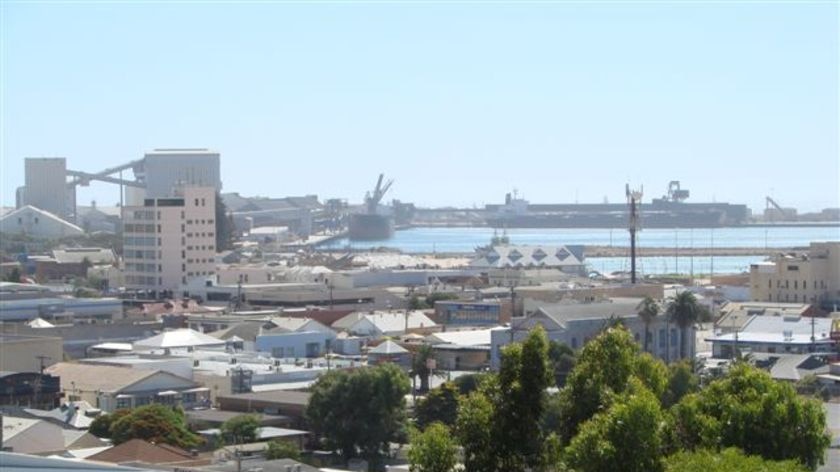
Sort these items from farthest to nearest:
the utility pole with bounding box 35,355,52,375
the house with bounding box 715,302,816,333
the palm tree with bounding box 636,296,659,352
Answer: the house with bounding box 715,302,816,333 → the palm tree with bounding box 636,296,659,352 → the utility pole with bounding box 35,355,52,375

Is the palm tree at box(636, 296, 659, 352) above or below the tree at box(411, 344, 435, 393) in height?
above

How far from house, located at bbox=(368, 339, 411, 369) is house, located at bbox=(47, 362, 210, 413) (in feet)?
9.15

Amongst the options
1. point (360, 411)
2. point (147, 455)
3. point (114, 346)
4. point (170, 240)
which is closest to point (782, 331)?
point (114, 346)

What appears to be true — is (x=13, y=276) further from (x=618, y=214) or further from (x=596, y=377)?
(x=618, y=214)

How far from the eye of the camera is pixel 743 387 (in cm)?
698

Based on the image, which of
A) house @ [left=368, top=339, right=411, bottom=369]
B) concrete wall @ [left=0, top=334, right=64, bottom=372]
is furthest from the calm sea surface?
concrete wall @ [left=0, top=334, right=64, bottom=372]

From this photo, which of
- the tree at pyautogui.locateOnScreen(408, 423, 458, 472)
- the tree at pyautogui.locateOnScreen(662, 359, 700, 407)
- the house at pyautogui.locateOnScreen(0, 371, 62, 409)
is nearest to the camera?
the tree at pyautogui.locateOnScreen(408, 423, 458, 472)

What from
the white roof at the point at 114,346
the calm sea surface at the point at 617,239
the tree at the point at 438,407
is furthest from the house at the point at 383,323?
the calm sea surface at the point at 617,239

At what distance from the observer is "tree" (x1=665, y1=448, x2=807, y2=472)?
601 cm

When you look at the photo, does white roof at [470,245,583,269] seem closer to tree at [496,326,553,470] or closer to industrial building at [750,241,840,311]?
industrial building at [750,241,840,311]

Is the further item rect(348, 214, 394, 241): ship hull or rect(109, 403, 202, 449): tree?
rect(348, 214, 394, 241): ship hull

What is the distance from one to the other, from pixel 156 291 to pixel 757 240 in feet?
199

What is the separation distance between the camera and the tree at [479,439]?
20.7ft

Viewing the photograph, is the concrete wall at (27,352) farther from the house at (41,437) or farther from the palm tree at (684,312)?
the palm tree at (684,312)
